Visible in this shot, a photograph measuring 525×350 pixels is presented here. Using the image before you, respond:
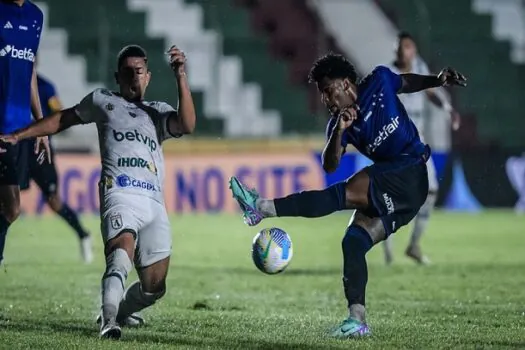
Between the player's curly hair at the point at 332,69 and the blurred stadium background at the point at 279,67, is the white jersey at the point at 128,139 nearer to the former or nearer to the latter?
the player's curly hair at the point at 332,69

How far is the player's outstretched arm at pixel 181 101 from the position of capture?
19.9 feet

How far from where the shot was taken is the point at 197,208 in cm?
1906

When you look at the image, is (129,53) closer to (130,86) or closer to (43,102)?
(130,86)

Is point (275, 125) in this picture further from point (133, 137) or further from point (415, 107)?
point (133, 137)

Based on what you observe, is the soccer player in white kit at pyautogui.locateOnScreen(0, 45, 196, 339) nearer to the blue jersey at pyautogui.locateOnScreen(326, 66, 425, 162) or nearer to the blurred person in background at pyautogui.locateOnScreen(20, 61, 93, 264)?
the blue jersey at pyautogui.locateOnScreen(326, 66, 425, 162)

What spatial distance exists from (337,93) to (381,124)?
0.34 metres

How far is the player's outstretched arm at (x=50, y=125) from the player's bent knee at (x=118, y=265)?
85cm

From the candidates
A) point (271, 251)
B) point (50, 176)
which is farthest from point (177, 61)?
point (50, 176)

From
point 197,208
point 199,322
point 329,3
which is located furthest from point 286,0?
point 199,322

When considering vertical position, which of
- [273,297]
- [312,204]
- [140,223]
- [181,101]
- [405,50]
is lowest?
[273,297]

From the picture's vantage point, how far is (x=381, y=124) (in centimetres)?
660

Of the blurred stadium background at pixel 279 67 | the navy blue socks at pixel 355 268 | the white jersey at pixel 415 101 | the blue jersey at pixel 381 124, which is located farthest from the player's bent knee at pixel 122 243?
the blurred stadium background at pixel 279 67

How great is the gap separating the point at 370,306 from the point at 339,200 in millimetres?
1864

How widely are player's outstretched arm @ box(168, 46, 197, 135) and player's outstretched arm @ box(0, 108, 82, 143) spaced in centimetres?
59
